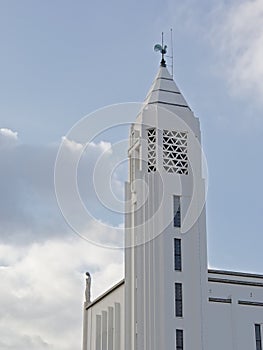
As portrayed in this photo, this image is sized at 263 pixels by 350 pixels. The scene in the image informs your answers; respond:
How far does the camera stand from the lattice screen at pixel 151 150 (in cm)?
4672

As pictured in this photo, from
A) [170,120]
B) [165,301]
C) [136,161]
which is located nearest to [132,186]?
[136,161]

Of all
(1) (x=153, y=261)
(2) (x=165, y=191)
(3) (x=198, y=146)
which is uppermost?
(3) (x=198, y=146)

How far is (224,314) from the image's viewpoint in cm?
4444

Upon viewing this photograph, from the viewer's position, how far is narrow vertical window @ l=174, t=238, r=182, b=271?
1766 inches

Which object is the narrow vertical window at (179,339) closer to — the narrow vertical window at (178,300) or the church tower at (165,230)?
the church tower at (165,230)

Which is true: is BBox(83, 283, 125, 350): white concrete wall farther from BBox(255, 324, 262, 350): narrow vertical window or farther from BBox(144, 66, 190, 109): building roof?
BBox(144, 66, 190, 109): building roof

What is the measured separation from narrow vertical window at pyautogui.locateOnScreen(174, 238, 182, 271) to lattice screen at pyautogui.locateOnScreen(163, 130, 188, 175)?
4433 mm

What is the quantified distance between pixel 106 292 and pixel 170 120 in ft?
43.3

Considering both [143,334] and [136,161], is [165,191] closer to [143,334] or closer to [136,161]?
[136,161]

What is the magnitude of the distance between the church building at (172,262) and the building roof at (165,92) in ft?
0.31

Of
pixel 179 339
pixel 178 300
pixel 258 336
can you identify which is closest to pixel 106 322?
pixel 178 300

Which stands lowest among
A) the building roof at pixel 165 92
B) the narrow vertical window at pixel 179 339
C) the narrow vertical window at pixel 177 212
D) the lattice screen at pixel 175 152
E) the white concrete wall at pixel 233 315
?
the narrow vertical window at pixel 179 339

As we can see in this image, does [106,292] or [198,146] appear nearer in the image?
[198,146]

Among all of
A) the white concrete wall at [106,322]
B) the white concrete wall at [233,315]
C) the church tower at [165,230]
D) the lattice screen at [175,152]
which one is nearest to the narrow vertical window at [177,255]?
the church tower at [165,230]
